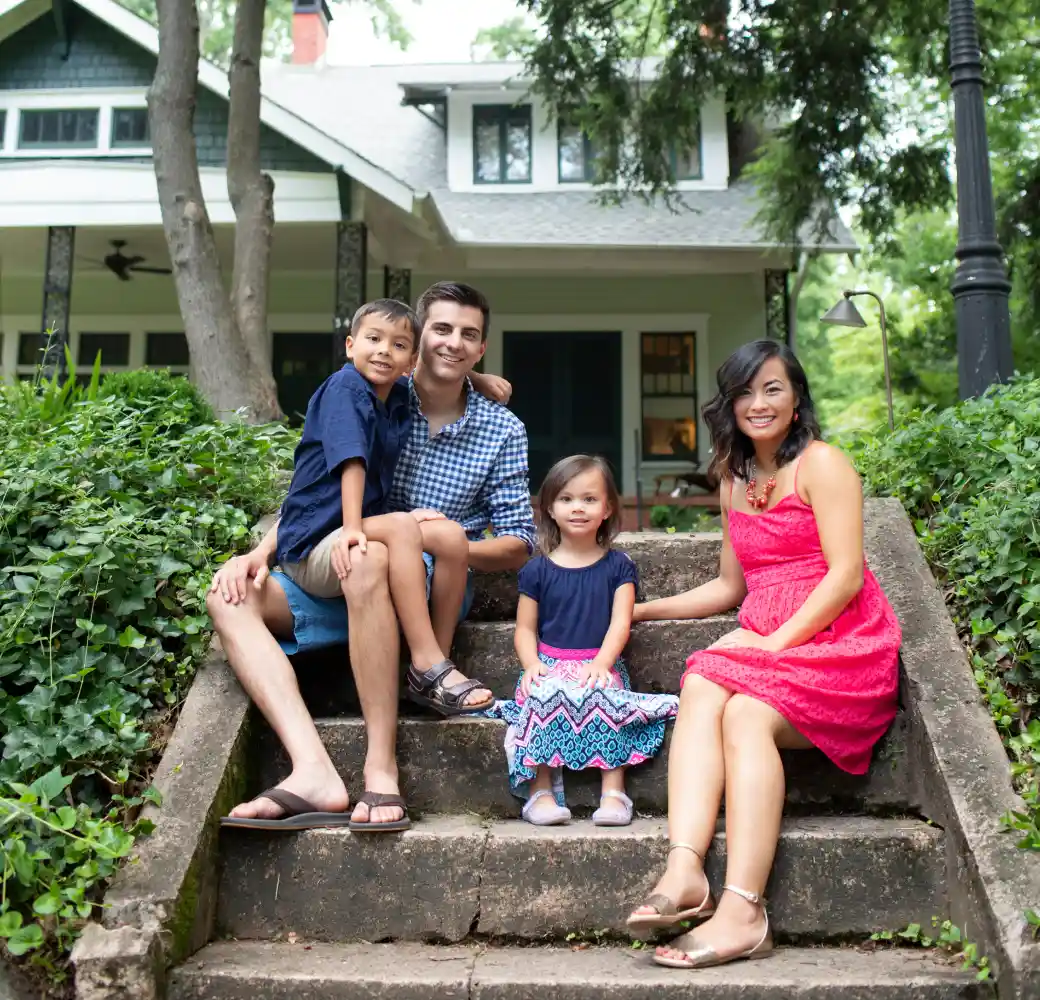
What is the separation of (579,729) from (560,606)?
45 cm

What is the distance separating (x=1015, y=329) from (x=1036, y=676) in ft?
33.2

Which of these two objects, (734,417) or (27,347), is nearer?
(734,417)

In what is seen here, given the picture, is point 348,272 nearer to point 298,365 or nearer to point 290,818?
point 298,365

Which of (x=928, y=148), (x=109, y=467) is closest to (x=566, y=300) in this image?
(x=928, y=148)

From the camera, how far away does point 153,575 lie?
9.77 feet

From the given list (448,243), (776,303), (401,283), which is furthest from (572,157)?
(776,303)

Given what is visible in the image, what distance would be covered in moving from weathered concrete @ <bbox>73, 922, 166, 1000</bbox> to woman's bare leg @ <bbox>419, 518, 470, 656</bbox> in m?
1.14

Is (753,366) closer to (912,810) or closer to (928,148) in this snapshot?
(912,810)

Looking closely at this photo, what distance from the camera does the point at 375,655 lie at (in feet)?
8.91

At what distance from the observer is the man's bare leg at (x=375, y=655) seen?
2.66 metres

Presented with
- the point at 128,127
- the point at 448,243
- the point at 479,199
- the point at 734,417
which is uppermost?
the point at 128,127

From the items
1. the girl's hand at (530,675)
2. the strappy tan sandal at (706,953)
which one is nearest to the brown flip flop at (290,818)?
the girl's hand at (530,675)

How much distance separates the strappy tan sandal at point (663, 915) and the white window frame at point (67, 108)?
1022 cm

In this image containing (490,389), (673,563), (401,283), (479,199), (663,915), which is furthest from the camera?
(479,199)
